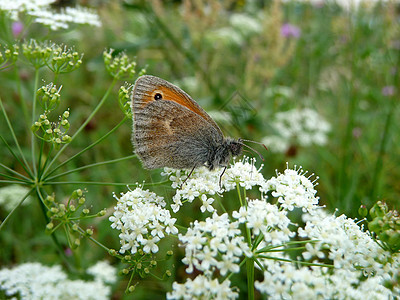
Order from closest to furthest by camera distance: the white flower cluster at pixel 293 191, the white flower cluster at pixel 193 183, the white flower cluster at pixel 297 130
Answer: the white flower cluster at pixel 293 191
the white flower cluster at pixel 193 183
the white flower cluster at pixel 297 130

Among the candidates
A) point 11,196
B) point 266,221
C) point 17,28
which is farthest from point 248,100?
point 17,28

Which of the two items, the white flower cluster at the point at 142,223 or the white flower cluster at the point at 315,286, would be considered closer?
the white flower cluster at the point at 315,286

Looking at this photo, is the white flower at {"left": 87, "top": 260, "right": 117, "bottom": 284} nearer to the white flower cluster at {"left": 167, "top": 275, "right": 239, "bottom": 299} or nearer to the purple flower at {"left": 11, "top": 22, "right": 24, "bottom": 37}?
the white flower cluster at {"left": 167, "top": 275, "right": 239, "bottom": 299}

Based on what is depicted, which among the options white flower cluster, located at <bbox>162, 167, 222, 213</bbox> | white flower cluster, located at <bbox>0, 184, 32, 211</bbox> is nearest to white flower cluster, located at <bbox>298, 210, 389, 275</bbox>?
white flower cluster, located at <bbox>162, 167, 222, 213</bbox>

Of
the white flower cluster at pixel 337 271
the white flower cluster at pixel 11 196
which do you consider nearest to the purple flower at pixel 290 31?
the white flower cluster at pixel 11 196

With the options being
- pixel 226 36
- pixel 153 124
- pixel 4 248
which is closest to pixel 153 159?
pixel 153 124

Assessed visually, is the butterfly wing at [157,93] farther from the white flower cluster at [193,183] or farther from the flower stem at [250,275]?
the flower stem at [250,275]

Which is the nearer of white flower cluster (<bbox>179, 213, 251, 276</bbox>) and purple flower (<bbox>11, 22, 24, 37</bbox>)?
white flower cluster (<bbox>179, 213, 251, 276</bbox>)
